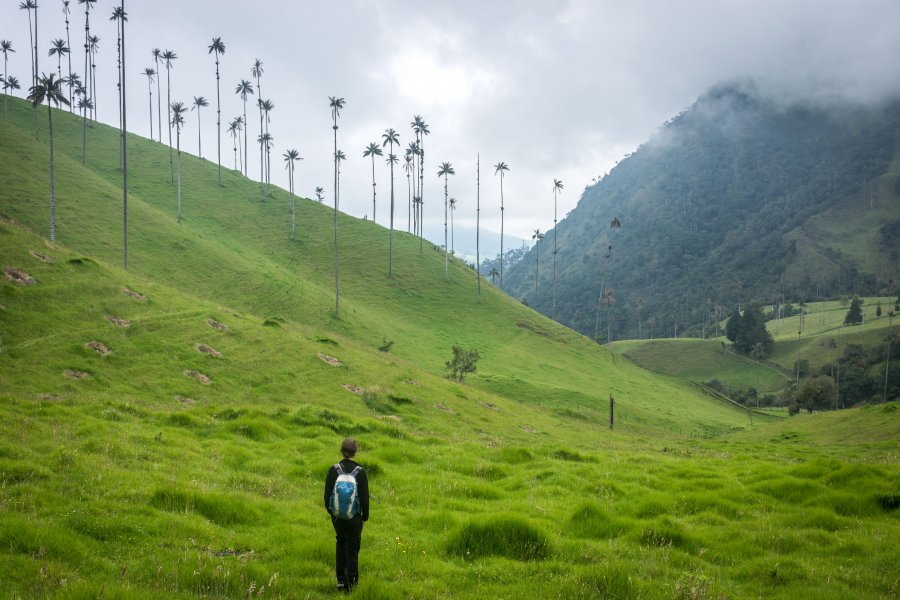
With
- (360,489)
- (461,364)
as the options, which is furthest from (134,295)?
(360,489)

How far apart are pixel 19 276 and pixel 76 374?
12769 millimetres

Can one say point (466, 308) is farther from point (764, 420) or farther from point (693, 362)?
point (693, 362)

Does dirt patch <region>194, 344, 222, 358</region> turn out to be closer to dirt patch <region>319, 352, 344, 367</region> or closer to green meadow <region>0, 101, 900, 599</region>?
green meadow <region>0, 101, 900, 599</region>

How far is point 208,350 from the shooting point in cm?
3681

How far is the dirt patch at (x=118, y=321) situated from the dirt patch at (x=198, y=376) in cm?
722

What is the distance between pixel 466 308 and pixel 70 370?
84157mm

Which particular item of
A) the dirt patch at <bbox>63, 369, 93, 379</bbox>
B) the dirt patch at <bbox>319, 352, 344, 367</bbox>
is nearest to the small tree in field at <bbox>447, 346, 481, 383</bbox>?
the dirt patch at <bbox>319, 352, 344, 367</bbox>

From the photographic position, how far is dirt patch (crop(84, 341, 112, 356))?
31.3 metres

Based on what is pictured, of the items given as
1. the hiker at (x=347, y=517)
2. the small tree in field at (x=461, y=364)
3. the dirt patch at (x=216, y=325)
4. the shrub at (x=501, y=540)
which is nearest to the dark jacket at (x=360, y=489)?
the hiker at (x=347, y=517)

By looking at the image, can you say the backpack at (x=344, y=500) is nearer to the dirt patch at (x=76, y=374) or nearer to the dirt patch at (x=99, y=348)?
the dirt patch at (x=76, y=374)

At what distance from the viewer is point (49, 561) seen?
820 cm

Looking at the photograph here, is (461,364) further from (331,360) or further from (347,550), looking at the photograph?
(347,550)

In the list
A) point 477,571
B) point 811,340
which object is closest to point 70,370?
point 477,571

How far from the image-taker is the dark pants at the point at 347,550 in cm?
896
